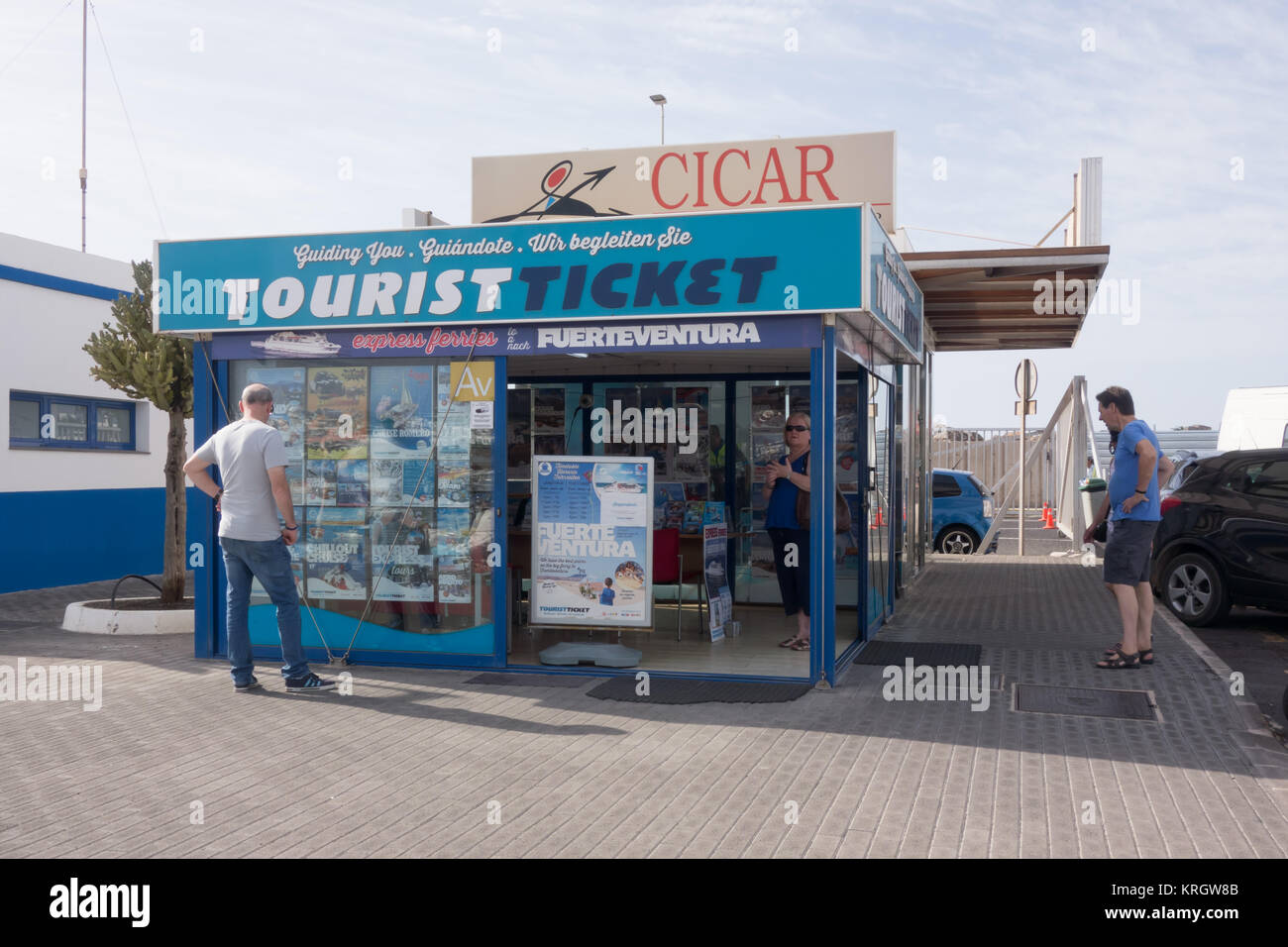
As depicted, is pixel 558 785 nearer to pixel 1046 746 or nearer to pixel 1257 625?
pixel 1046 746

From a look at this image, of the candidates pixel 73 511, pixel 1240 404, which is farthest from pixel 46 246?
pixel 1240 404

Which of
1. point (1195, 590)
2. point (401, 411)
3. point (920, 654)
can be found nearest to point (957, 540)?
point (1195, 590)

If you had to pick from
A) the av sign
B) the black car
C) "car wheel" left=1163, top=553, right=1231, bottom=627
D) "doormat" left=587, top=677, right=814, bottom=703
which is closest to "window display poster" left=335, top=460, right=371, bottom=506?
"doormat" left=587, top=677, right=814, bottom=703

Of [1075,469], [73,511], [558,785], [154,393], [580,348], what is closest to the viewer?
[558,785]

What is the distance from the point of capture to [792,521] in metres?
9.02

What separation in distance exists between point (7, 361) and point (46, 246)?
5.10 feet

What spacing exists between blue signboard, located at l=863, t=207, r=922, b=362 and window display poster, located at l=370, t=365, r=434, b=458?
321 cm

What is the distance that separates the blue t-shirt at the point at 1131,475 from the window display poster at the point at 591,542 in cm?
334

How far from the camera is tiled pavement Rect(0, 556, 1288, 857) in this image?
4.83 meters

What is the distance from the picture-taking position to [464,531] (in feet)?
28.3

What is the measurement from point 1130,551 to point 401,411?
533 cm

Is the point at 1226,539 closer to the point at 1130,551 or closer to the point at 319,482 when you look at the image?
the point at 1130,551

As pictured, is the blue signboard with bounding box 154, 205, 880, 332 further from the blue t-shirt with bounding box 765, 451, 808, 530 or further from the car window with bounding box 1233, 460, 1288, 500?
the car window with bounding box 1233, 460, 1288, 500
